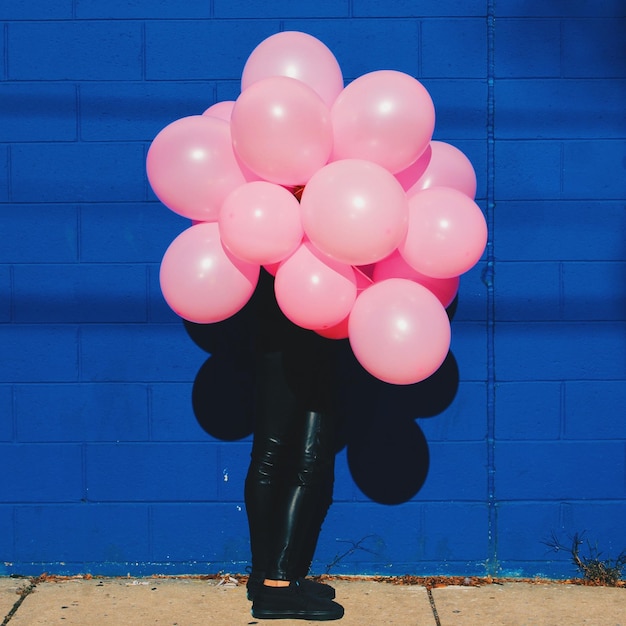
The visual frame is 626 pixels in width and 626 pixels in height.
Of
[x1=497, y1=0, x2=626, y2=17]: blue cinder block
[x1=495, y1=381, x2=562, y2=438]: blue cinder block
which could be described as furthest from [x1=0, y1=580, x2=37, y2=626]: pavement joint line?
[x1=497, y1=0, x2=626, y2=17]: blue cinder block

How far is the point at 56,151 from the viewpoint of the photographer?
154 inches

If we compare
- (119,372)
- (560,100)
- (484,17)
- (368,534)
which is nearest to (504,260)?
(560,100)

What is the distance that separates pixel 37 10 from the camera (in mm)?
3875

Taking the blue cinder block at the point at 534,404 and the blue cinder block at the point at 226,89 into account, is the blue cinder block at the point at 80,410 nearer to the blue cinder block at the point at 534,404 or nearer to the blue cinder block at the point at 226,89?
the blue cinder block at the point at 226,89

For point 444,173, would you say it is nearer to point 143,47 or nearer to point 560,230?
point 560,230

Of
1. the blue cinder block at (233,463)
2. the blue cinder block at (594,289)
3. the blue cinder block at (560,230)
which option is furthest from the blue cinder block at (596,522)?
the blue cinder block at (233,463)

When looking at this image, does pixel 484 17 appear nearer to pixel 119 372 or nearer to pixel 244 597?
pixel 119 372

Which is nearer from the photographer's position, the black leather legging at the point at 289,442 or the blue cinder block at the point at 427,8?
the black leather legging at the point at 289,442

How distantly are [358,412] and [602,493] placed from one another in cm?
106

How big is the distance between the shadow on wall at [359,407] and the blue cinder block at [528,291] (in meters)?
0.32

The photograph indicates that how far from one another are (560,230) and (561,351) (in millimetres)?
494

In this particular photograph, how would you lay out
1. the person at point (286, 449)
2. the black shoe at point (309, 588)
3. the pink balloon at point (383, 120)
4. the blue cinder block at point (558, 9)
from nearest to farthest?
the pink balloon at point (383, 120)
the person at point (286, 449)
the black shoe at point (309, 588)
the blue cinder block at point (558, 9)

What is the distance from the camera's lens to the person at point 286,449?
347 centimetres

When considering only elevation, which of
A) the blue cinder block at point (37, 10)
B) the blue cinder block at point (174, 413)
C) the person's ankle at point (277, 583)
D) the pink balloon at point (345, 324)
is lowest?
the person's ankle at point (277, 583)
